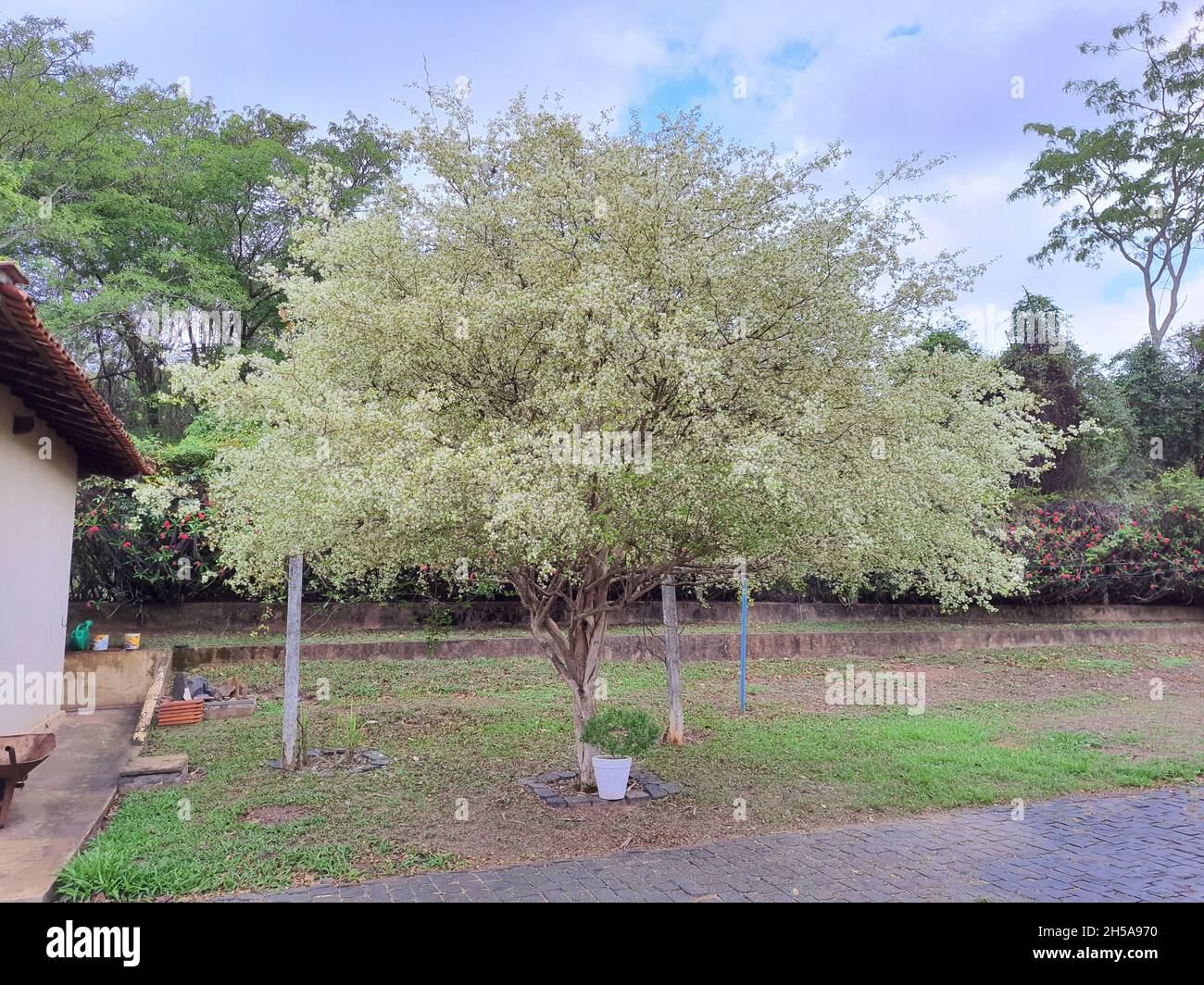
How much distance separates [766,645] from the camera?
15430 millimetres

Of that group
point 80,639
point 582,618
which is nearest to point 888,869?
point 582,618

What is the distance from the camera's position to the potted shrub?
717 centimetres

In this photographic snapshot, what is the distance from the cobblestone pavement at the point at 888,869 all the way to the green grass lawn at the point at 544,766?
14.2 inches

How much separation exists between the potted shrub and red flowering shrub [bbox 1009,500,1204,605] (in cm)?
1406

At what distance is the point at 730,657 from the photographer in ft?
50.0

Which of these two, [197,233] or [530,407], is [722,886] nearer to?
[530,407]

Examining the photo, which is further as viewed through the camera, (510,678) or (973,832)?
(510,678)

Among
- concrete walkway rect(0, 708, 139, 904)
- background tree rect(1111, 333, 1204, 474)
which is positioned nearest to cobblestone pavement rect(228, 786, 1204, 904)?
concrete walkway rect(0, 708, 139, 904)

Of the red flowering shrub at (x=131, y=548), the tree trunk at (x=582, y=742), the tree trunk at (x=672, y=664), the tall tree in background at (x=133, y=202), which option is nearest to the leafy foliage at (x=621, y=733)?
the tree trunk at (x=582, y=742)

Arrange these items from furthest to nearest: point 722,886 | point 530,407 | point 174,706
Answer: point 174,706 → point 530,407 → point 722,886

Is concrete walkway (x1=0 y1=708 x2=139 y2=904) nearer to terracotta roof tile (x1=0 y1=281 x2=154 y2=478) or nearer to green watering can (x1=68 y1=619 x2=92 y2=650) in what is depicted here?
green watering can (x1=68 y1=619 x2=92 y2=650)

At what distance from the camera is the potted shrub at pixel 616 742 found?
23.5 feet

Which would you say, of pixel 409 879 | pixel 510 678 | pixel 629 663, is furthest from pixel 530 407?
pixel 629 663
